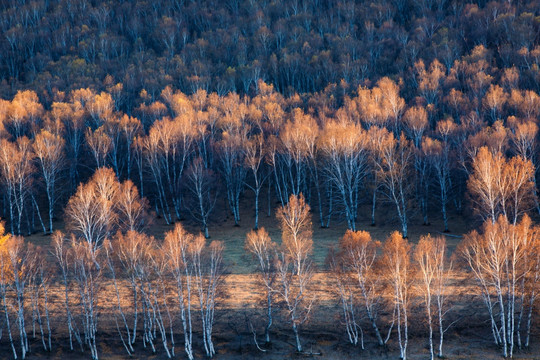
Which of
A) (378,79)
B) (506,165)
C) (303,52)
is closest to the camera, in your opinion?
(506,165)

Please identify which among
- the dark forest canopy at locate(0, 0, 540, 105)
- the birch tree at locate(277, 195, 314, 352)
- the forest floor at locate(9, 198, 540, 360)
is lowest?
the forest floor at locate(9, 198, 540, 360)

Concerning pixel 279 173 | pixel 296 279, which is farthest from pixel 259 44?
pixel 296 279

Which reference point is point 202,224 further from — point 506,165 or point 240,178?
point 506,165

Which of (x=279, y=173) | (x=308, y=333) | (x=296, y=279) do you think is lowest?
(x=308, y=333)

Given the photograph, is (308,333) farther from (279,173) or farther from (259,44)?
(259,44)

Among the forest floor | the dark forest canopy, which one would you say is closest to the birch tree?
the forest floor

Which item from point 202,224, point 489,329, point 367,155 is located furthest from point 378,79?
point 489,329

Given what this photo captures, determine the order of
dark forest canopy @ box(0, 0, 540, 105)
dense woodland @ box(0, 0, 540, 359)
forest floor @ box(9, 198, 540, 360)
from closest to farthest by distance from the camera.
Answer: forest floor @ box(9, 198, 540, 360)
dense woodland @ box(0, 0, 540, 359)
dark forest canopy @ box(0, 0, 540, 105)

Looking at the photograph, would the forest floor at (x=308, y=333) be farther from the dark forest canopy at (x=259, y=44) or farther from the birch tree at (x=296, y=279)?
the dark forest canopy at (x=259, y=44)

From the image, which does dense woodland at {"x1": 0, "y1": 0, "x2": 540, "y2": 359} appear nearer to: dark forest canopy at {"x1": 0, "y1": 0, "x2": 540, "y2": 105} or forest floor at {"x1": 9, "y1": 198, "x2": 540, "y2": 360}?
forest floor at {"x1": 9, "y1": 198, "x2": 540, "y2": 360}
